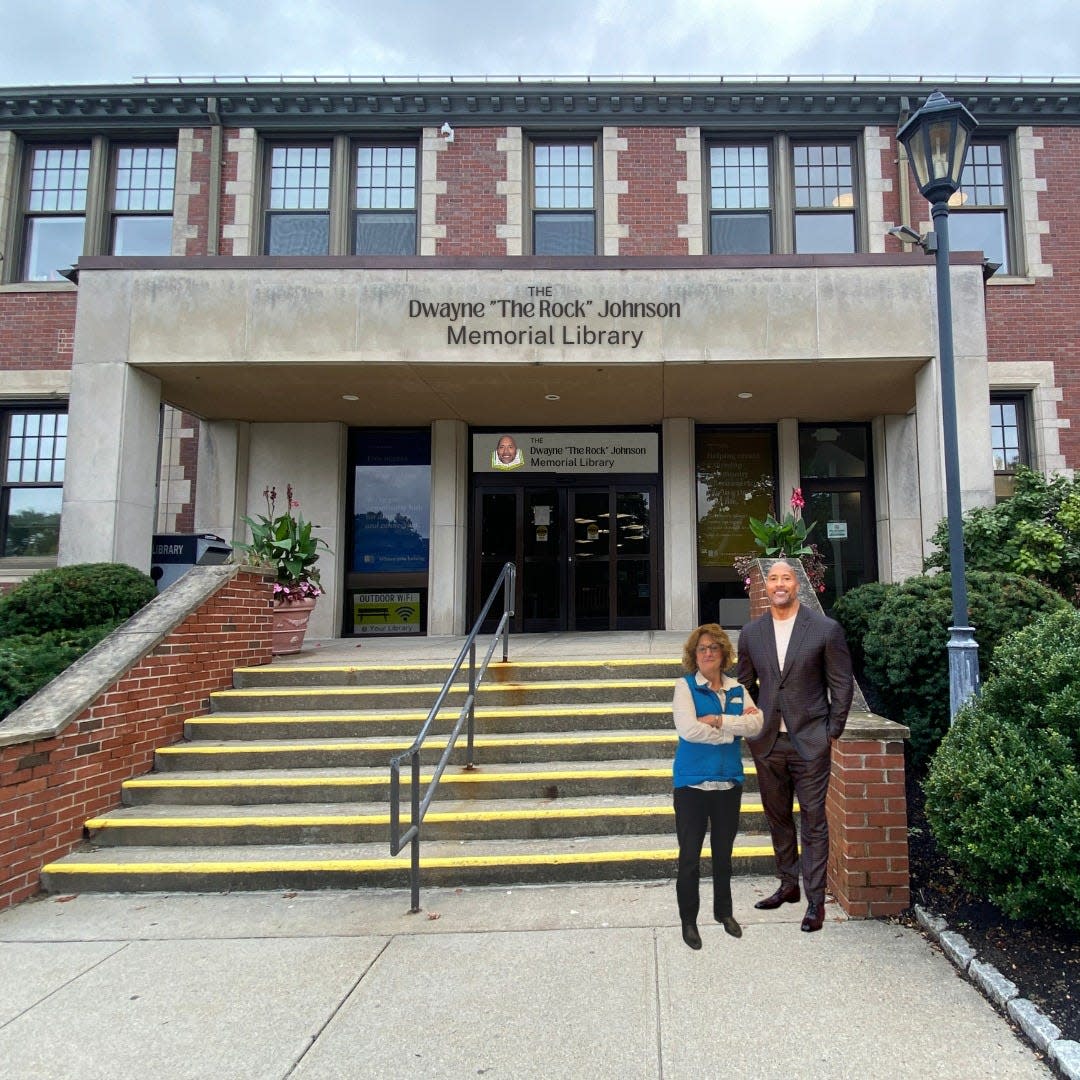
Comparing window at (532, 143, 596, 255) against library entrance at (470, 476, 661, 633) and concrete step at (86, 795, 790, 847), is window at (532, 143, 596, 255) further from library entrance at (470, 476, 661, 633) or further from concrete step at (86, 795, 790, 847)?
concrete step at (86, 795, 790, 847)

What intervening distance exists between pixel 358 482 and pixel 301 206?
4.60 meters

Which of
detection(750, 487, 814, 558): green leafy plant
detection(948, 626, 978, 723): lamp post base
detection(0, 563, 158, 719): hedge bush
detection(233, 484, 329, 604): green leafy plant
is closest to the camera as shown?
detection(948, 626, 978, 723): lamp post base

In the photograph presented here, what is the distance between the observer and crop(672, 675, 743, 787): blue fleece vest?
7.84 feet

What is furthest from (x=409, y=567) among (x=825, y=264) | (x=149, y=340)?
(x=825, y=264)

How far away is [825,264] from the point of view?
27.9 ft

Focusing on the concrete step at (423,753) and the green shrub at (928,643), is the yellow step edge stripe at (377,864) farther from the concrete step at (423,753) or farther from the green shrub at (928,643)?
the green shrub at (928,643)

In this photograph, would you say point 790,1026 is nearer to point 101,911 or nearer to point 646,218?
point 101,911

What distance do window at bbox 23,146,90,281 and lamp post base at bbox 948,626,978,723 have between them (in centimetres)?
1360

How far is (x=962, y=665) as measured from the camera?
15.4 ft

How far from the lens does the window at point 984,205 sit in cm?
1177

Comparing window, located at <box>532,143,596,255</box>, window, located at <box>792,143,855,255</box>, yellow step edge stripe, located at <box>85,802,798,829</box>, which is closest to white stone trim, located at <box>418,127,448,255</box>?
window, located at <box>532,143,596,255</box>

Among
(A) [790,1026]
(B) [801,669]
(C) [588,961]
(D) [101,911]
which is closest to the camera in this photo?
(B) [801,669]

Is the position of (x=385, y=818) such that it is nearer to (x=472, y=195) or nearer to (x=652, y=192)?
(x=472, y=195)

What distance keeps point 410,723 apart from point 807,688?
4.02m
